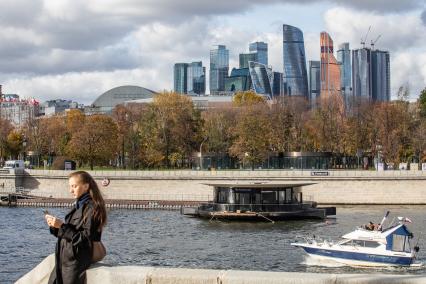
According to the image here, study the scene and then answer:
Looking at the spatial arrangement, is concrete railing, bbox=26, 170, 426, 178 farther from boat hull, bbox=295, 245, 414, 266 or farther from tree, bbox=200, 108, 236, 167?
boat hull, bbox=295, 245, 414, 266

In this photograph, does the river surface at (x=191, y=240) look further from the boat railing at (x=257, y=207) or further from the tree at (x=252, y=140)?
the tree at (x=252, y=140)

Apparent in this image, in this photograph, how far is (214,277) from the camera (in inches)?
432

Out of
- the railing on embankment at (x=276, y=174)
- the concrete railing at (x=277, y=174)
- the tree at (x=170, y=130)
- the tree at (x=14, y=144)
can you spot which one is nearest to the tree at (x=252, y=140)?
the tree at (x=170, y=130)

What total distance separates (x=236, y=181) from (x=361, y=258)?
51.5 metres

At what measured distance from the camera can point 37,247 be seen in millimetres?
52125

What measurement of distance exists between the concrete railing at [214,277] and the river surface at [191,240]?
28.0 m

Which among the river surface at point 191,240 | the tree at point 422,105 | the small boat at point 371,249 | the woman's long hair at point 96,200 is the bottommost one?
the river surface at point 191,240

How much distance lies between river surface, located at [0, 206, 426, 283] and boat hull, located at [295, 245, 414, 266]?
1.45ft

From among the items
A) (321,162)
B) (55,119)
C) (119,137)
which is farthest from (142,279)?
(55,119)

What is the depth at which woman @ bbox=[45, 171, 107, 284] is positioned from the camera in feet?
34.7

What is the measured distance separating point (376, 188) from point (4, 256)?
54.3m

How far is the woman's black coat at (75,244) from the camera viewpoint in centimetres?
1055

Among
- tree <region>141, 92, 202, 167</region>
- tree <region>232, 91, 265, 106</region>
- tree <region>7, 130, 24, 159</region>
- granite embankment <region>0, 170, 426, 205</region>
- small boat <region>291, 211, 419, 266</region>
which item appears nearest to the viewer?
small boat <region>291, 211, 419, 266</region>

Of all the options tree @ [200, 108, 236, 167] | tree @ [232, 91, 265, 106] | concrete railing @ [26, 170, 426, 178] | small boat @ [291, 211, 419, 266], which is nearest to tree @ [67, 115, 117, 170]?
concrete railing @ [26, 170, 426, 178]
